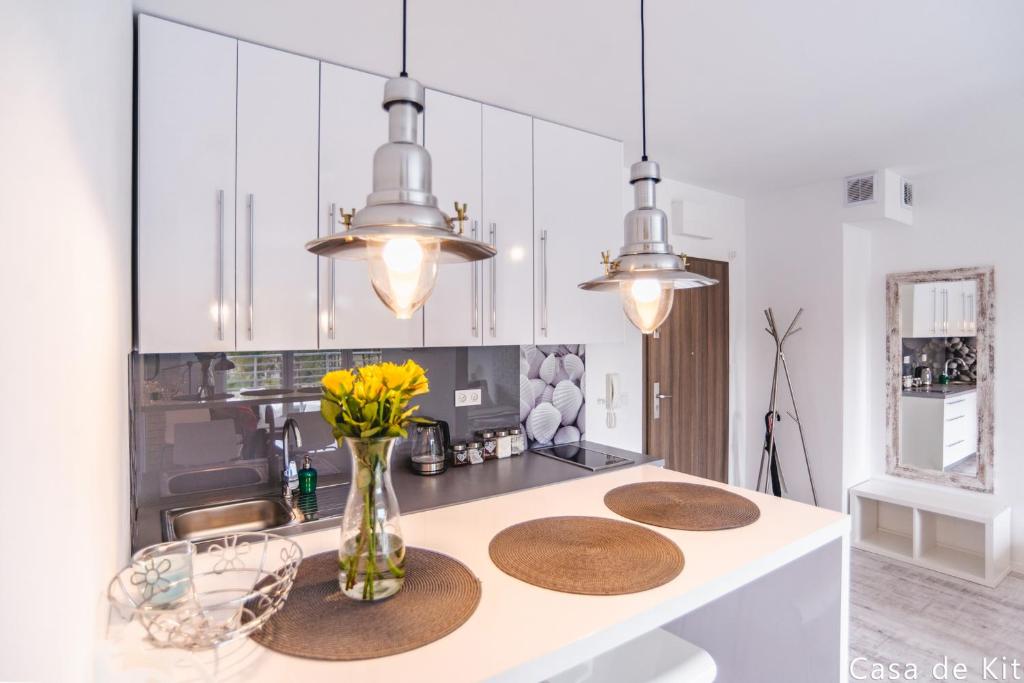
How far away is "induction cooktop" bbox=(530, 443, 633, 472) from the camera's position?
100 inches

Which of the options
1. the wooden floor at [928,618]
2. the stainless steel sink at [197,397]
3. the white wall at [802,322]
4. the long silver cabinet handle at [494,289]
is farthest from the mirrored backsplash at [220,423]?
the white wall at [802,322]

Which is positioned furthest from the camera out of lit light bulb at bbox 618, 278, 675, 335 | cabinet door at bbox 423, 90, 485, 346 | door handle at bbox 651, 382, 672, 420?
door handle at bbox 651, 382, 672, 420

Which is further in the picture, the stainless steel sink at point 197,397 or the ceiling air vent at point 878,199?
the ceiling air vent at point 878,199

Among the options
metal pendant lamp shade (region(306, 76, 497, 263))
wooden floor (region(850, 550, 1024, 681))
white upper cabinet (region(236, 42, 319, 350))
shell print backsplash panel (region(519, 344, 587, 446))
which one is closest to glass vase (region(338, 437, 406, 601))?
metal pendant lamp shade (region(306, 76, 497, 263))

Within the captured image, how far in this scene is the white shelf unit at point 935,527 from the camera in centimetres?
327

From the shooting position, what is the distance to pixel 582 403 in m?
3.19

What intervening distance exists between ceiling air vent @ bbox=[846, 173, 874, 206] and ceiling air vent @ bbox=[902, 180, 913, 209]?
310 mm

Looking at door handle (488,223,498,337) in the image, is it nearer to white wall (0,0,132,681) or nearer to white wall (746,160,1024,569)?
white wall (0,0,132,681)

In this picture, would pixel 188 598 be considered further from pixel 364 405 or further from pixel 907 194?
pixel 907 194

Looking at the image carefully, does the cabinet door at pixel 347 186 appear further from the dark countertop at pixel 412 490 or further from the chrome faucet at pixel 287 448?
the dark countertop at pixel 412 490

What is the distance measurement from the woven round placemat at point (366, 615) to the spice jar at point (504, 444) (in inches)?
56.2

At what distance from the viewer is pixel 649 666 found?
1.38 meters

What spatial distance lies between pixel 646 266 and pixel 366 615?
100 centimetres

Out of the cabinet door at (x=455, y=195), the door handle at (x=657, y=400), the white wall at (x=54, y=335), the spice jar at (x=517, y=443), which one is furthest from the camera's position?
the door handle at (x=657, y=400)
